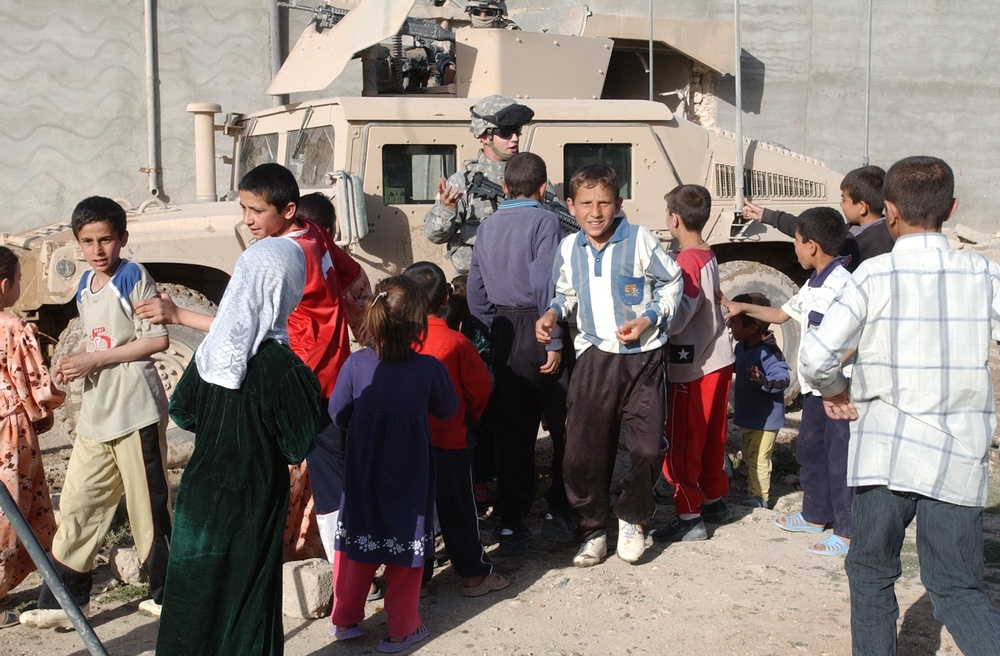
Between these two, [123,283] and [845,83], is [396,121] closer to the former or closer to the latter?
[123,283]

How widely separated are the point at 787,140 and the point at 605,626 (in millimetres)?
10628

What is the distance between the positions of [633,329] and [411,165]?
2.49 m

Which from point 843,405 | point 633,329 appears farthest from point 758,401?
point 843,405

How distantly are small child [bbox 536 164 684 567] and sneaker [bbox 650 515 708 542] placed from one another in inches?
14.1

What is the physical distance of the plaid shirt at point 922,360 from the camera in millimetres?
2705

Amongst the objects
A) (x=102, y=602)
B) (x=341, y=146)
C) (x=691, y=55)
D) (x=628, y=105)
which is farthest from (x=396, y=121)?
(x=691, y=55)

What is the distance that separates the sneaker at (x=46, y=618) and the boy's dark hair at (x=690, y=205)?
2799 mm

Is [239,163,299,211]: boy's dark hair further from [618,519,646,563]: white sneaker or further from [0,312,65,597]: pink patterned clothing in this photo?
[618,519,646,563]: white sneaker

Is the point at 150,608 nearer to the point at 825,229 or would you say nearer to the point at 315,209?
the point at 315,209

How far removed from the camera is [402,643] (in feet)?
11.2

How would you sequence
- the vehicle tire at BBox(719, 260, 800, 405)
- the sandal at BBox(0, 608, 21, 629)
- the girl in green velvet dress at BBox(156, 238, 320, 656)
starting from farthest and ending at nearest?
the vehicle tire at BBox(719, 260, 800, 405)
the sandal at BBox(0, 608, 21, 629)
the girl in green velvet dress at BBox(156, 238, 320, 656)

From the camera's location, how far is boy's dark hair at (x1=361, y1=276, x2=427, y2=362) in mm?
3406

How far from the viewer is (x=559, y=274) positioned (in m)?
4.20

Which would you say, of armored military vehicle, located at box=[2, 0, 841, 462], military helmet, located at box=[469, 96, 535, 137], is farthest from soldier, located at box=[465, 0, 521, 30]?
military helmet, located at box=[469, 96, 535, 137]
